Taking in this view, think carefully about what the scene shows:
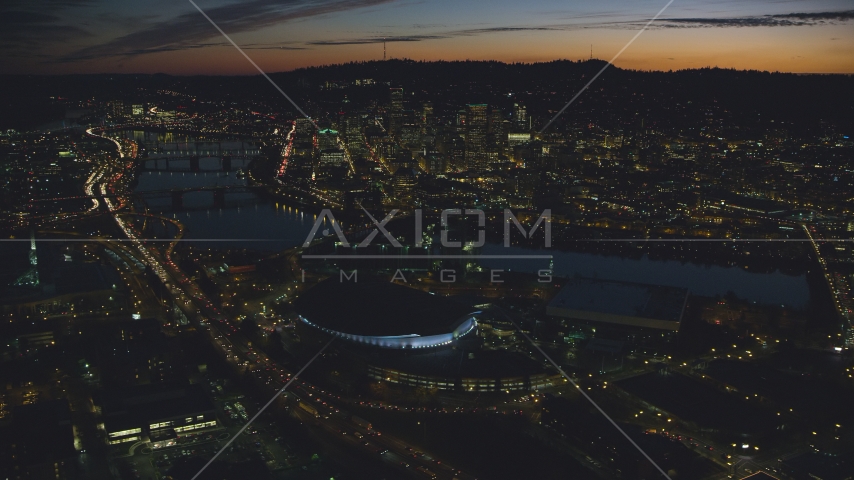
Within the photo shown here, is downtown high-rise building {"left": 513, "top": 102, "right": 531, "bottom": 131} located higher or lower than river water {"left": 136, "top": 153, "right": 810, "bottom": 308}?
higher

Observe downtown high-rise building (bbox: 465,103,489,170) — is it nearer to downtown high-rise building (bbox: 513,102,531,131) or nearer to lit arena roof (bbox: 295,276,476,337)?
downtown high-rise building (bbox: 513,102,531,131)

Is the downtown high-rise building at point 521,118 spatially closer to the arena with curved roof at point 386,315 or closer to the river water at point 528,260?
the river water at point 528,260

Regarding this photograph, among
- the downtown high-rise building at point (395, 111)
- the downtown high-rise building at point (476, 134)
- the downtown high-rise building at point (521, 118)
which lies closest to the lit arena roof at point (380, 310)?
the downtown high-rise building at point (476, 134)

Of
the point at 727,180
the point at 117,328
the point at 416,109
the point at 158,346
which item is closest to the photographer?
the point at 158,346

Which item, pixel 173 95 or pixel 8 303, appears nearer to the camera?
pixel 8 303

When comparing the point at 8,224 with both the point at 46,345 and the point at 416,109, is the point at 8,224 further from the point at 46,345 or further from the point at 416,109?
the point at 416,109

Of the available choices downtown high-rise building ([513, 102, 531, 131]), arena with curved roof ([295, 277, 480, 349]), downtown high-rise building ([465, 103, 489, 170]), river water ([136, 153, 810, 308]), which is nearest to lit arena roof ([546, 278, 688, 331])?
arena with curved roof ([295, 277, 480, 349])

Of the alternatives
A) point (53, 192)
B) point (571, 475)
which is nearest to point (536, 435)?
point (571, 475)

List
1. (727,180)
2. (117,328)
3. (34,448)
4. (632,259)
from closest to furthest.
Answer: (34,448) → (117,328) → (632,259) → (727,180)
